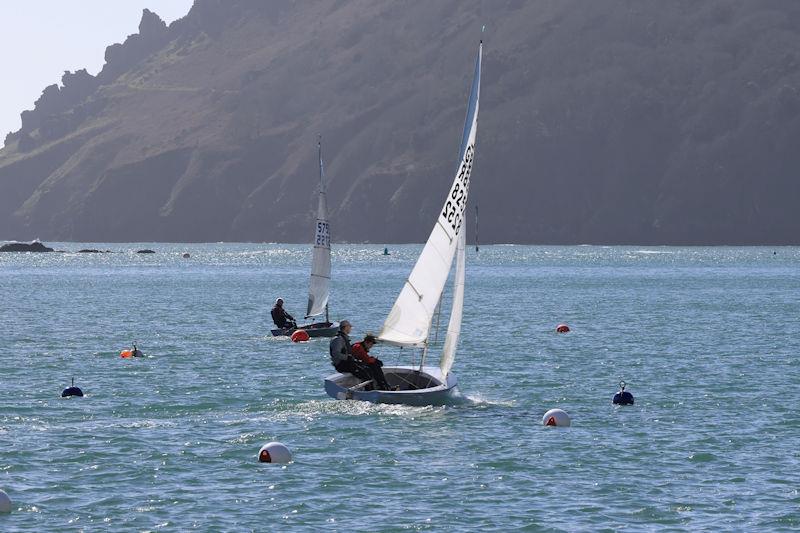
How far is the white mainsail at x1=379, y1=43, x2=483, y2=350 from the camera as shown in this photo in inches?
1609

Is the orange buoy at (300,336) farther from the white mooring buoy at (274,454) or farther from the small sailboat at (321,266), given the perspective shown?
the white mooring buoy at (274,454)

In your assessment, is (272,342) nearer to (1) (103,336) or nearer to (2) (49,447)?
(1) (103,336)

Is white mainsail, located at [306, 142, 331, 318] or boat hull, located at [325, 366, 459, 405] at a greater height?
white mainsail, located at [306, 142, 331, 318]

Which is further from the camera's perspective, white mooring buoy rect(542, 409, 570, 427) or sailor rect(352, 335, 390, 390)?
sailor rect(352, 335, 390, 390)

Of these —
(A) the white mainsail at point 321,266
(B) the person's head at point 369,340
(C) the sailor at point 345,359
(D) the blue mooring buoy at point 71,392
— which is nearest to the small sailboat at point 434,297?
(B) the person's head at point 369,340

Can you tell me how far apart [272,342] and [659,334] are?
870 inches

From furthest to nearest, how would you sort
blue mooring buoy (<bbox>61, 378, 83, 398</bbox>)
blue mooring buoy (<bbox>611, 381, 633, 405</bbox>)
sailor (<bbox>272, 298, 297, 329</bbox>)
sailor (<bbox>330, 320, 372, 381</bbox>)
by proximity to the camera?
sailor (<bbox>272, 298, 297, 329</bbox>) < blue mooring buoy (<bbox>61, 378, 83, 398</bbox>) < blue mooring buoy (<bbox>611, 381, 633, 405</bbox>) < sailor (<bbox>330, 320, 372, 381</bbox>)

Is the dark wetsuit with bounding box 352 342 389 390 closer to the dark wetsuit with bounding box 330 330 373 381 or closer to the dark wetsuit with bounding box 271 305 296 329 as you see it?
the dark wetsuit with bounding box 330 330 373 381

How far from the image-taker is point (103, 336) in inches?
3024

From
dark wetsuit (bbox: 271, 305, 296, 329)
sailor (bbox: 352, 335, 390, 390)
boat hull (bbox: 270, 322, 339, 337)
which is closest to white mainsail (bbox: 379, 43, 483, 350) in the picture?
sailor (bbox: 352, 335, 390, 390)

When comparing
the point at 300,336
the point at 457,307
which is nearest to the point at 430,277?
the point at 457,307

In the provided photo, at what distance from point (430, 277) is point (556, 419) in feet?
19.0

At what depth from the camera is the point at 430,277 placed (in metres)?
41.5

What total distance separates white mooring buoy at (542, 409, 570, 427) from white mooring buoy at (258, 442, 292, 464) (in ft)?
29.4
